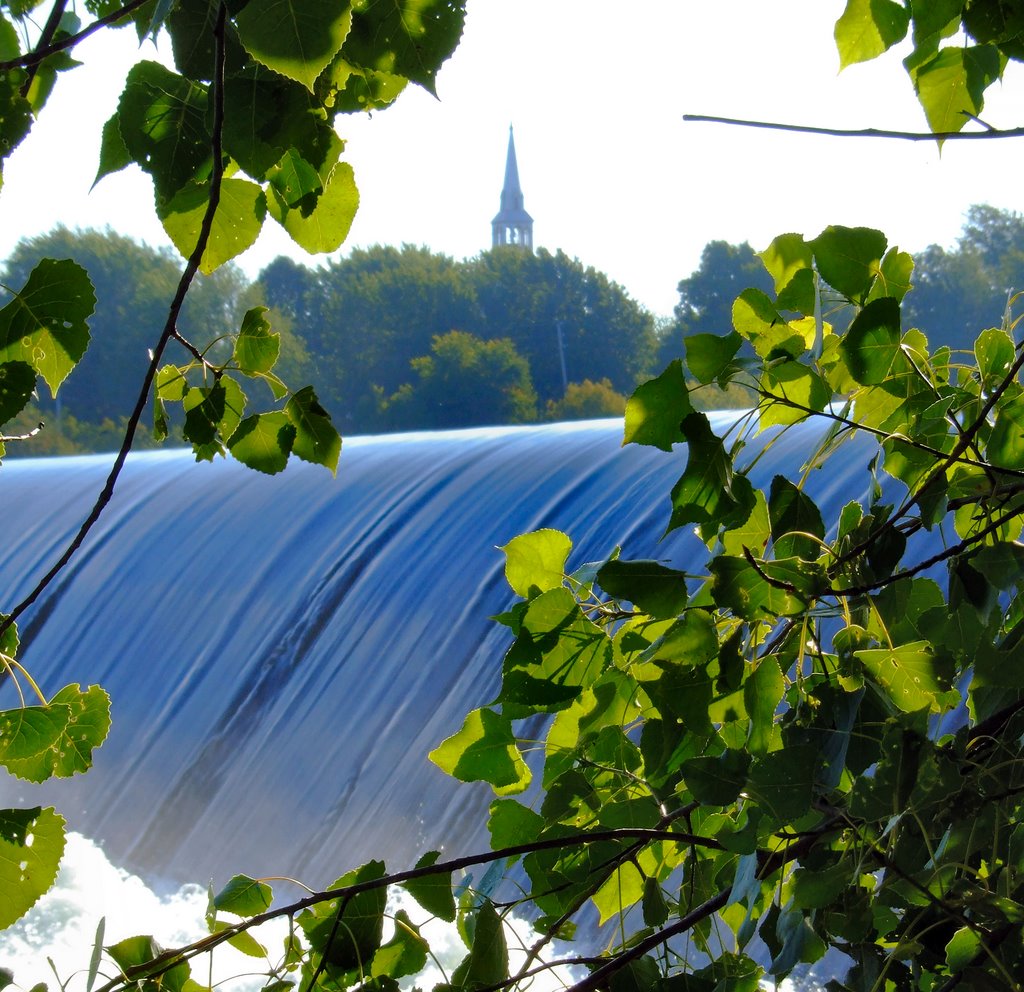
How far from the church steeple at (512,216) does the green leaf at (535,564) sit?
24902 mm

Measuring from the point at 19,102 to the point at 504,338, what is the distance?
58.0 feet

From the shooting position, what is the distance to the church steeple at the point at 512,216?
24.9 m

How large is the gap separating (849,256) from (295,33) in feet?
0.77

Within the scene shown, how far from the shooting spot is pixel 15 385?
0.38m

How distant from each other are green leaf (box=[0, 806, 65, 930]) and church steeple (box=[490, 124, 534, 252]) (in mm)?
25012

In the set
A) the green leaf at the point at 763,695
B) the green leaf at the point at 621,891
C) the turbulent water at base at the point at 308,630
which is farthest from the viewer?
the turbulent water at base at the point at 308,630

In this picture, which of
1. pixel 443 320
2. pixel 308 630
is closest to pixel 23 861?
pixel 308 630

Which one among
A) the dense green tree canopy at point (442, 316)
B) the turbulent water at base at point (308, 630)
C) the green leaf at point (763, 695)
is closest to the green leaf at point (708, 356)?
the green leaf at point (763, 695)

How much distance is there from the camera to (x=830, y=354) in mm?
527

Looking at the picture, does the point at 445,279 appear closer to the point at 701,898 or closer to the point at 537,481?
the point at 537,481

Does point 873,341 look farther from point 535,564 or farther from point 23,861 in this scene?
point 23,861

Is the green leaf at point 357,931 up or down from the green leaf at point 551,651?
down

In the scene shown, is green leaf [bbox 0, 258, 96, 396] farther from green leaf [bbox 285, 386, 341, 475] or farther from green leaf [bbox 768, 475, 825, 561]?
green leaf [bbox 768, 475, 825, 561]

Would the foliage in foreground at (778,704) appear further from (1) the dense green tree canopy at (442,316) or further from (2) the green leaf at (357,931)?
(1) the dense green tree canopy at (442,316)
